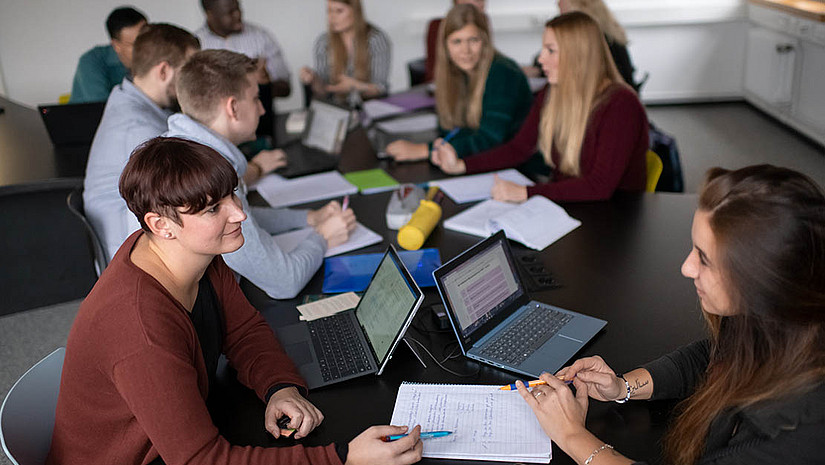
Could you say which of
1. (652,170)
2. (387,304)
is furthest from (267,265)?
(652,170)

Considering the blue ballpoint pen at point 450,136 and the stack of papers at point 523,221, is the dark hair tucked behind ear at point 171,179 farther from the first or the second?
the blue ballpoint pen at point 450,136

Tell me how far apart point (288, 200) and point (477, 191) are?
697 millimetres

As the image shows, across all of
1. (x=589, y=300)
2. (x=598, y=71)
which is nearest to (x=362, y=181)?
(x=598, y=71)

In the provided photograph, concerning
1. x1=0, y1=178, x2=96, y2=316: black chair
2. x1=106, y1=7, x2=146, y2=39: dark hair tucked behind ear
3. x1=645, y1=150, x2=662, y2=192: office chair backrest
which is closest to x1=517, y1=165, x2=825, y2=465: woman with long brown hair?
x1=645, y1=150, x2=662, y2=192: office chair backrest

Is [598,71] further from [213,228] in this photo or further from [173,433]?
[173,433]

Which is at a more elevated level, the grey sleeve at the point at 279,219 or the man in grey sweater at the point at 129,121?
the man in grey sweater at the point at 129,121

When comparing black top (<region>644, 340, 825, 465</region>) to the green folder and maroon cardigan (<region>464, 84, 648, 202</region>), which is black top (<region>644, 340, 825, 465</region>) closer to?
maroon cardigan (<region>464, 84, 648, 202</region>)

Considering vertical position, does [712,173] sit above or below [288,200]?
above

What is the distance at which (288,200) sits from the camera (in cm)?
261

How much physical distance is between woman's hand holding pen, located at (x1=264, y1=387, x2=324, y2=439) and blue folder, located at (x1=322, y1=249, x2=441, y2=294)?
53cm

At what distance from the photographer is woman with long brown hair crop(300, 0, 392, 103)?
4.24 metres

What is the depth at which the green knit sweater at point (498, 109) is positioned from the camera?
307 centimetres

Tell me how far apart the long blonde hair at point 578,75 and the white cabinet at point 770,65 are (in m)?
3.73

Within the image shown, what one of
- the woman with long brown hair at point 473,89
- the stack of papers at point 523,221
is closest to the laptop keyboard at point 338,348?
the stack of papers at point 523,221
